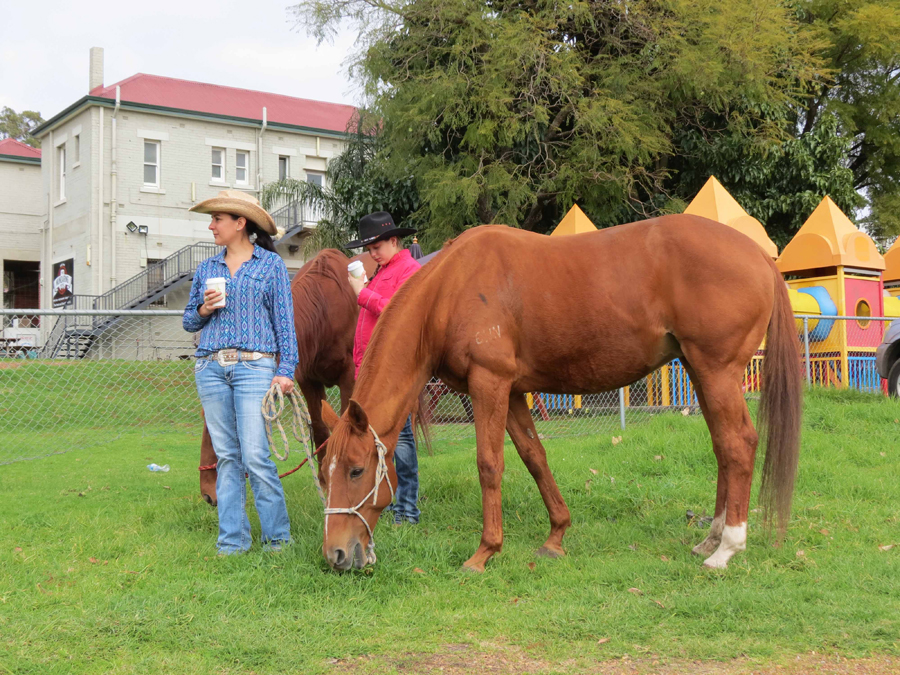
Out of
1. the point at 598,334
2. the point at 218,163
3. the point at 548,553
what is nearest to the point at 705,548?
the point at 548,553

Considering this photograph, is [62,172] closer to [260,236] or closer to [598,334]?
[260,236]

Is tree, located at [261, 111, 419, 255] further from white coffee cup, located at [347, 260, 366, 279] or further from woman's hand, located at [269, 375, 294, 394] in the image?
woman's hand, located at [269, 375, 294, 394]

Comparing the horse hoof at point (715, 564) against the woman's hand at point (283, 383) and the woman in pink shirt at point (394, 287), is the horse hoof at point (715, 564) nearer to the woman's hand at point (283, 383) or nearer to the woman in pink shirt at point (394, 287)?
the woman in pink shirt at point (394, 287)

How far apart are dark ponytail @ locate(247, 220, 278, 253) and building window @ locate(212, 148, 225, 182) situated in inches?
942

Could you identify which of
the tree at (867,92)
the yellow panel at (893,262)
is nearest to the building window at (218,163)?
the tree at (867,92)

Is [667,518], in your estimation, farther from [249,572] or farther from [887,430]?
[887,430]

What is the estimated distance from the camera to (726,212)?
12.7 metres

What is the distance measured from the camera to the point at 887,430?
8.30 m

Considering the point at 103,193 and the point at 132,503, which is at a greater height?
the point at 103,193

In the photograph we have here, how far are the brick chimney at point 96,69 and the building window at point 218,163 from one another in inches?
185

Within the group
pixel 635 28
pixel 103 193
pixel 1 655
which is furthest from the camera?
pixel 103 193

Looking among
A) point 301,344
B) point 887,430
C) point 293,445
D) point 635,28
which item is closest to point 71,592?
point 301,344

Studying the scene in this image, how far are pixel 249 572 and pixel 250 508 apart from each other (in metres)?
1.77

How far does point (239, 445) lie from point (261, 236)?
130cm
